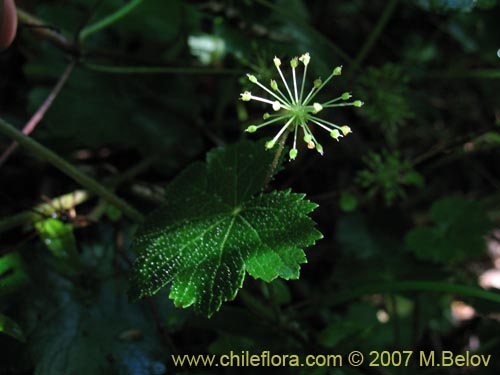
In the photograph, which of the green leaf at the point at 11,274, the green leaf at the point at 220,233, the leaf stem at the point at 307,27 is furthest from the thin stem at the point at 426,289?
the green leaf at the point at 11,274

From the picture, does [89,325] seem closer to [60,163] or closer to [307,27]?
[60,163]

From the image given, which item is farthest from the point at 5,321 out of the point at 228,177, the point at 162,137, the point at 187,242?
the point at 162,137

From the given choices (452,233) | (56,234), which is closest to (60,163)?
(56,234)

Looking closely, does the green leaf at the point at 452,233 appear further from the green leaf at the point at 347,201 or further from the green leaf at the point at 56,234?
the green leaf at the point at 56,234

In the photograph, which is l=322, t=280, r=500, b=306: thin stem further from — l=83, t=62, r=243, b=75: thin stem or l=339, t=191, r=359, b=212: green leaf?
l=83, t=62, r=243, b=75: thin stem

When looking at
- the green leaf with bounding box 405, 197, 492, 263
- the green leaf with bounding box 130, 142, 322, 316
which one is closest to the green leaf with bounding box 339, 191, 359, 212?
the green leaf with bounding box 405, 197, 492, 263

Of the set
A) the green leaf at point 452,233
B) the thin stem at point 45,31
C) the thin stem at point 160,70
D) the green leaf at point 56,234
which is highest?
the thin stem at point 160,70
